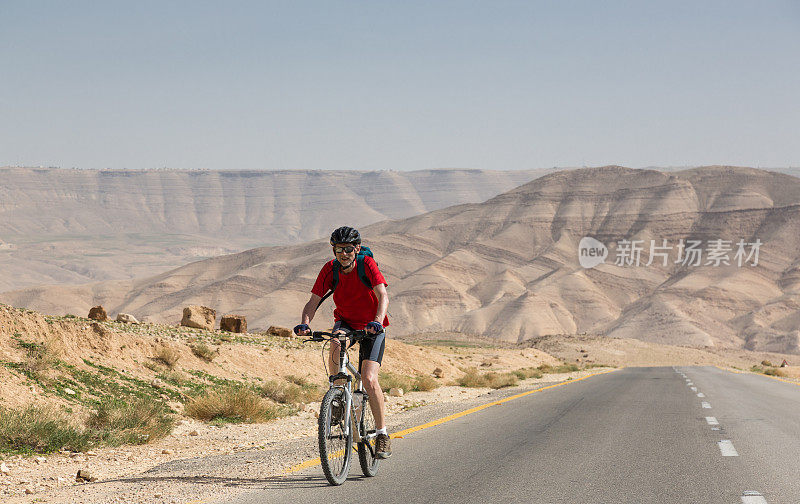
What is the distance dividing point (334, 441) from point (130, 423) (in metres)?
5.01

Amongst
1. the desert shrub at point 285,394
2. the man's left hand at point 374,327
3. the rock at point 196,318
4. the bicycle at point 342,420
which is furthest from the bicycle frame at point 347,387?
the rock at point 196,318

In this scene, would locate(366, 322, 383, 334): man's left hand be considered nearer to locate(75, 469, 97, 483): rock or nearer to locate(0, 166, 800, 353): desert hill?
locate(75, 469, 97, 483): rock

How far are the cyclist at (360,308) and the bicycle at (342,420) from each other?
4.2 inches

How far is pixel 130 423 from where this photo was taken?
10594 mm

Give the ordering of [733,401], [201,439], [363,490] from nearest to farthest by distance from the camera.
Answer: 1. [363,490]
2. [201,439]
3. [733,401]

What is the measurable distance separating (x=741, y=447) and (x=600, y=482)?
3.46 meters

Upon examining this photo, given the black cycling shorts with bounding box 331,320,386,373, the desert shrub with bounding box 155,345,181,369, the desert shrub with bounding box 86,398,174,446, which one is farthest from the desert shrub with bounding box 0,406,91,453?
the desert shrub with bounding box 155,345,181,369

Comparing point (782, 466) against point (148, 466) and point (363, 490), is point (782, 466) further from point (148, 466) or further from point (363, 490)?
point (148, 466)

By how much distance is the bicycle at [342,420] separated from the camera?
6.61 m

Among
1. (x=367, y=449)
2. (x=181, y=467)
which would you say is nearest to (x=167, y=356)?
(x=181, y=467)

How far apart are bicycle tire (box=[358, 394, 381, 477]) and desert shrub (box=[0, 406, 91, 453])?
398 centimetres

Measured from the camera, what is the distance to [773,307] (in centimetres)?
10125

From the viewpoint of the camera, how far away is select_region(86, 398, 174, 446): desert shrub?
10102 mm

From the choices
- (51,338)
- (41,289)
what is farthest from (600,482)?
(41,289)
